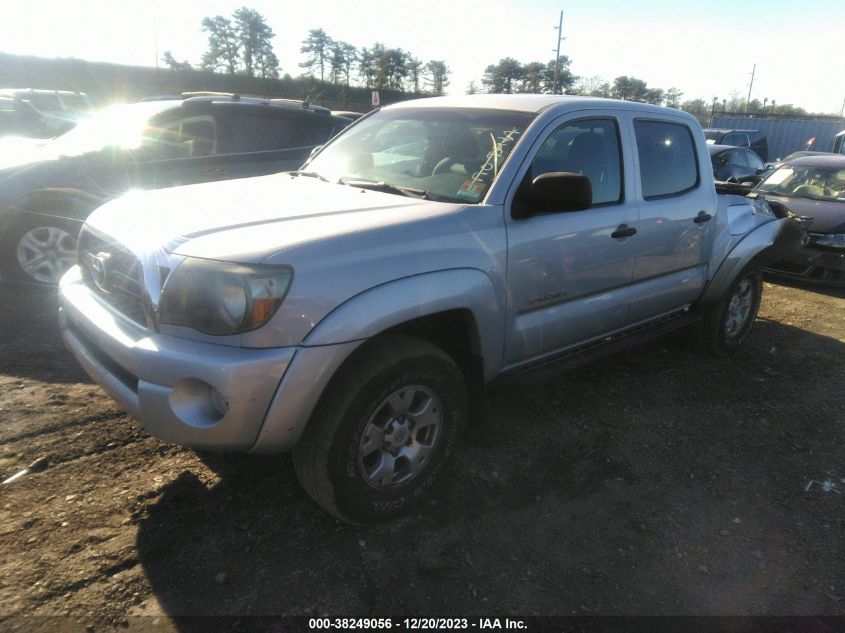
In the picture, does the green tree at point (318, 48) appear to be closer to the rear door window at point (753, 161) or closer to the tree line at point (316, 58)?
the tree line at point (316, 58)

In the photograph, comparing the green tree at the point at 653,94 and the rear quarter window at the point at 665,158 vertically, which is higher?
the green tree at the point at 653,94

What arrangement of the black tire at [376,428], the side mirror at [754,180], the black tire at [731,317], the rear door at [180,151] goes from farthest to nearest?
the side mirror at [754,180]
the rear door at [180,151]
the black tire at [731,317]
the black tire at [376,428]

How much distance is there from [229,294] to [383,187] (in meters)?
1.26

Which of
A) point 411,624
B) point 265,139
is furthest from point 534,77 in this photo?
point 411,624

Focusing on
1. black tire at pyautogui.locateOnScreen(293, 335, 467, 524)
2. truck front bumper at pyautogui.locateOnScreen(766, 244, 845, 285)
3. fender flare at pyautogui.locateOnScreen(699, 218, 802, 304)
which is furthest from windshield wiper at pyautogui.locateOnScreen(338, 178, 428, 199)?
truck front bumper at pyautogui.locateOnScreen(766, 244, 845, 285)

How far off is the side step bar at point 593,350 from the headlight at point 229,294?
1.37 meters

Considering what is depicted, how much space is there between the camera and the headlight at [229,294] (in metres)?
2.12

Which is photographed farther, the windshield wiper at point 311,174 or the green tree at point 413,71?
the green tree at point 413,71

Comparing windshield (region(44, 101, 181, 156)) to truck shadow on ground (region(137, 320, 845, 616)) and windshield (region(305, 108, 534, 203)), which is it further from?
truck shadow on ground (region(137, 320, 845, 616))

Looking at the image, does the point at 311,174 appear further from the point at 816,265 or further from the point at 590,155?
the point at 816,265

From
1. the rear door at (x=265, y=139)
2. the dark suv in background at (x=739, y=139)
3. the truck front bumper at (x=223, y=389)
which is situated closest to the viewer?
the truck front bumper at (x=223, y=389)

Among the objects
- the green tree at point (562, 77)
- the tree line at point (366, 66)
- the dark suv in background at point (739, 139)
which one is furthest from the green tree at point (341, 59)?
the dark suv in background at point (739, 139)

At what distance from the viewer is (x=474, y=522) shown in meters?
2.70

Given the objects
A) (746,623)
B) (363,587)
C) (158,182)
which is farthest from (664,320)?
(158,182)
